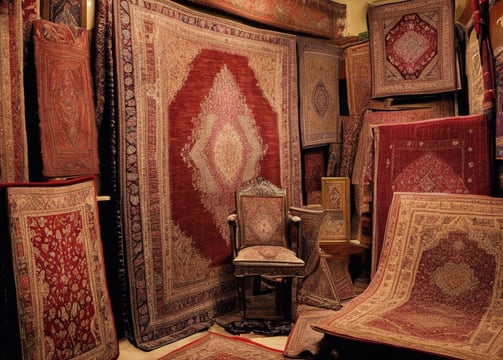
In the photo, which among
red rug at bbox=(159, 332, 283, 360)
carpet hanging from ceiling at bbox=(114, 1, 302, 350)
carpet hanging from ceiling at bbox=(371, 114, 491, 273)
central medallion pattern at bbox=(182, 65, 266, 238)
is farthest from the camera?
central medallion pattern at bbox=(182, 65, 266, 238)

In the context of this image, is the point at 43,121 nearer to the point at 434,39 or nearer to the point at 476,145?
the point at 476,145

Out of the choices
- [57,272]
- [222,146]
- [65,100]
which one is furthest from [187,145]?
[57,272]

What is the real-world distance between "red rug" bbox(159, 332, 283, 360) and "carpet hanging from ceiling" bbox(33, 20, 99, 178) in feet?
4.66

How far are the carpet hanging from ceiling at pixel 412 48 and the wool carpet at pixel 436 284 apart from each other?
5.21 feet


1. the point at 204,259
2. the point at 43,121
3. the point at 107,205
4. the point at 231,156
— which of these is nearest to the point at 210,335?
the point at 204,259

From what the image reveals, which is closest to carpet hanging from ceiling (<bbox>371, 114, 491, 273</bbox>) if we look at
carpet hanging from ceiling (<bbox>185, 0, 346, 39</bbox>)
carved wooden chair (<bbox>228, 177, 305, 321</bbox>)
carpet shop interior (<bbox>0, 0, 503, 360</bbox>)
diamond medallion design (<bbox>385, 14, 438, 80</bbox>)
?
carpet shop interior (<bbox>0, 0, 503, 360</bbox>)

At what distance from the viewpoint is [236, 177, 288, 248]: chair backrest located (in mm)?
4234

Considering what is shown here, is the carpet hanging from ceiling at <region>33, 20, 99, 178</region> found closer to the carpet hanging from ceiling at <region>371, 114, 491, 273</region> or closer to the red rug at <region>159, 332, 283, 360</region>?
the red rug at <region>159, 332, 283, 360</region>

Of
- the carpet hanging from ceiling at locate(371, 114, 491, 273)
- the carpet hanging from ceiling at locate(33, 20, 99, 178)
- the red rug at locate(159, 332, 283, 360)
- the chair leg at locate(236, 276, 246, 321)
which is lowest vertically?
the red rug at locate(159, 332, 283, 360)

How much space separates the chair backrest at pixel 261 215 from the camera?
4.23 metres

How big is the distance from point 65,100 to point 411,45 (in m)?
3.48

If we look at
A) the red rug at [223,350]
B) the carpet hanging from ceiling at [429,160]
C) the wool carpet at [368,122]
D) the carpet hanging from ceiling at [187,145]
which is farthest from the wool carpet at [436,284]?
the carpet hanging from ceiling at [187,145]

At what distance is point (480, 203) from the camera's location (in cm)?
341

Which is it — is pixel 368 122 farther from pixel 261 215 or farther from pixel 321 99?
pixel 261 215
